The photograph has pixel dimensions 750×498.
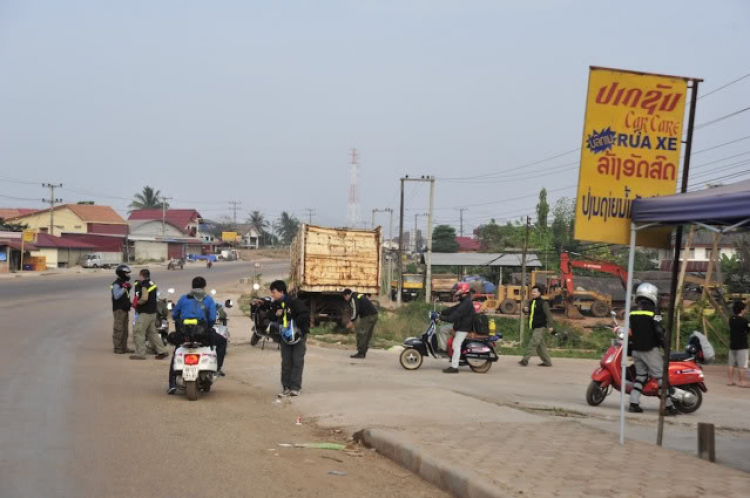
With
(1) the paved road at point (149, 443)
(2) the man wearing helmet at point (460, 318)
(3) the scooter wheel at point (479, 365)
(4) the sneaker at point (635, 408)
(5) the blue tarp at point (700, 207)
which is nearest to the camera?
(1) the paved road at point (149, 443)

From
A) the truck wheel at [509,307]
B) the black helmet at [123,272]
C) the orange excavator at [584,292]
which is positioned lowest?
the truck wheel at [509,307]

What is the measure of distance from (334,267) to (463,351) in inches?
393

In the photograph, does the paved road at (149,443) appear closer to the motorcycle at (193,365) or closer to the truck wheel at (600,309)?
the motorcycle at (193,365)

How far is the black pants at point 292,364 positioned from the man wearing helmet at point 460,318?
4220mm

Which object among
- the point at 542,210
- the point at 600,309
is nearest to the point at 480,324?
the point at 600,309

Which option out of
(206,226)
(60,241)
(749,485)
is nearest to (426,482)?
(749,485)

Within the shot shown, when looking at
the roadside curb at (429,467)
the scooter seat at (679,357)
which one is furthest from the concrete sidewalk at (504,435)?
the scooter seat at (679,357)

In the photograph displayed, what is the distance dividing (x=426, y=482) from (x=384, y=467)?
2.25ft

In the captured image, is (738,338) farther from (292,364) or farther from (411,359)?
(292,364)

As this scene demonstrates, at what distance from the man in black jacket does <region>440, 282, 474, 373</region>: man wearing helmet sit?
4.24m

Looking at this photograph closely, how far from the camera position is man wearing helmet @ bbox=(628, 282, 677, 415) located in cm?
1073

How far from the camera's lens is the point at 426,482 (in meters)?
6.93

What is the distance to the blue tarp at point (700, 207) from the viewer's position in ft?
22.2

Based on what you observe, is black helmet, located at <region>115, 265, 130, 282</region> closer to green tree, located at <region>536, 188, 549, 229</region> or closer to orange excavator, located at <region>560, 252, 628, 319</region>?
orange excavator, located at <region>560, 252, 628, 319</region>
